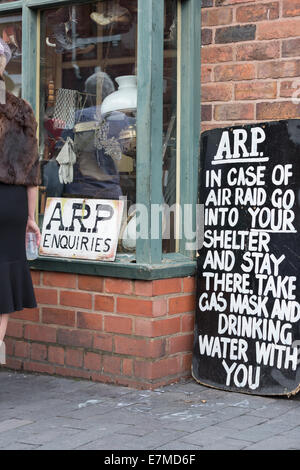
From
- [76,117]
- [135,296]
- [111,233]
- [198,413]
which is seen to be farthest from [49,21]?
[198,413]

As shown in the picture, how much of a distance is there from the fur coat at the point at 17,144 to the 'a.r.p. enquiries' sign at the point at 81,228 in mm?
653

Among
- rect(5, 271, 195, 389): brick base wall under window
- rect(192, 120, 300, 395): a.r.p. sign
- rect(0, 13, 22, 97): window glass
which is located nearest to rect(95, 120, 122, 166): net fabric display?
rect(192, 120, 300, 395): a.r.p. sign

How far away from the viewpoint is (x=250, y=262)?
15.8 feet

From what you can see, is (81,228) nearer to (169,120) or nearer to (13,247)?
(13,247)

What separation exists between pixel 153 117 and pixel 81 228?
34.6 inches

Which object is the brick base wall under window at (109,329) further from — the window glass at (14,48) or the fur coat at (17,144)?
the window glass at (14,48)

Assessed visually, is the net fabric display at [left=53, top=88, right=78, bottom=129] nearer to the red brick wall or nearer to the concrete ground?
the red brick wall

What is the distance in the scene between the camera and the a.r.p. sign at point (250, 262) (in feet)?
15.2

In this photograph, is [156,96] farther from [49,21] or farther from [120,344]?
[120,344]

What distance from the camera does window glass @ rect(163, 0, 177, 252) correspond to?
5066 millimetres

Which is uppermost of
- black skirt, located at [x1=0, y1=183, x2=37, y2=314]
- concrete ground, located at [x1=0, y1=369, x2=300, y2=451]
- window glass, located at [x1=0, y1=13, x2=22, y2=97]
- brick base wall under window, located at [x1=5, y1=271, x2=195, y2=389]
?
window glass, located at [x1=0, y1=13, x2=22, y2=97]

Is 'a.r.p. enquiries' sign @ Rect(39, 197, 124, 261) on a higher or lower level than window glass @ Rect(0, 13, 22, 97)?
lower

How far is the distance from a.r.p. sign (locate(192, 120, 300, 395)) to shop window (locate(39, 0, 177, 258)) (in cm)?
33

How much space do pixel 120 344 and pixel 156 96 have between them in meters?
1.55
